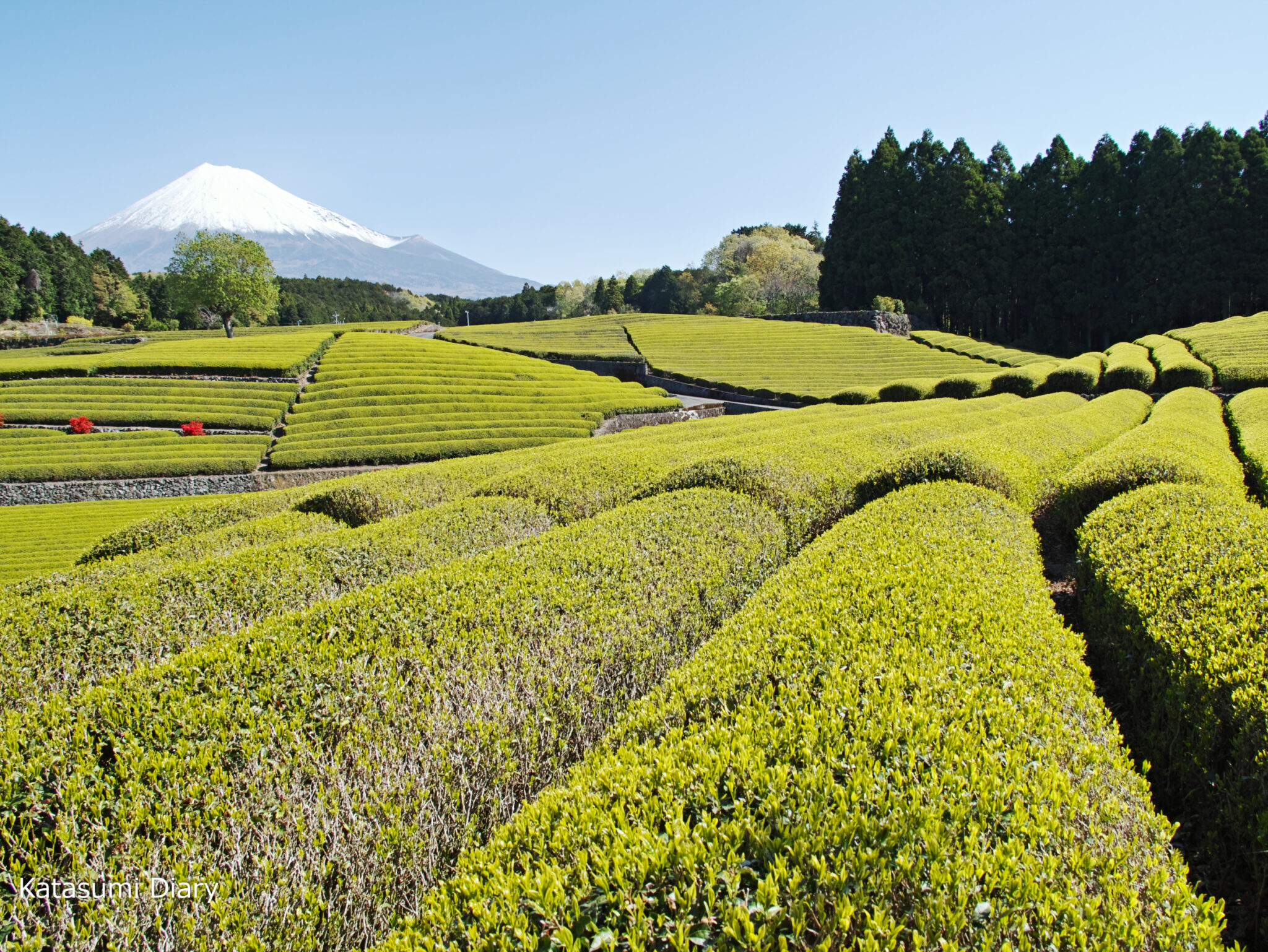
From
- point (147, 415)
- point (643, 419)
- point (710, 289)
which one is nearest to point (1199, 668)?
point (643, 419)

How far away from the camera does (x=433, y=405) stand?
98.7 feet

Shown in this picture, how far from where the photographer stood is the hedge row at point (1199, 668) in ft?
10.5

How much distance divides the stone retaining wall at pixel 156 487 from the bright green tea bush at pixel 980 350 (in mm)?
41099

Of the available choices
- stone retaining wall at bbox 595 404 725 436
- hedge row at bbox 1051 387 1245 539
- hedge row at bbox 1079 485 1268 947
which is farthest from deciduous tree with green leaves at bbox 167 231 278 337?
hedge row at bbox 1079 485 1268 947

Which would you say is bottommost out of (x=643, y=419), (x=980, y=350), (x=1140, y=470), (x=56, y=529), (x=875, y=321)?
(x=56, y=529)

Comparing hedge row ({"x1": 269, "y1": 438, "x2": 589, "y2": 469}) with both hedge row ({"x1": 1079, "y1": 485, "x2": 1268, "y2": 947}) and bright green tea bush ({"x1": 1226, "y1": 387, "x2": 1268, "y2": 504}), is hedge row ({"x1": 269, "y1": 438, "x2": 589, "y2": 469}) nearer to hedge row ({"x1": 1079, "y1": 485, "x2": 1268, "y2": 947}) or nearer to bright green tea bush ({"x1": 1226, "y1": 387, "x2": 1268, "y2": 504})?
bright green tea bush ({"x1": 1226, "y1": 387, "x2": 1268, "y2": 504})

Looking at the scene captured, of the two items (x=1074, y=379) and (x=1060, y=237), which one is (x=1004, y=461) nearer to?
(x=1074, y=379)

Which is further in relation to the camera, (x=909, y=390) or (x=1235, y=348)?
(x=909, y=390)

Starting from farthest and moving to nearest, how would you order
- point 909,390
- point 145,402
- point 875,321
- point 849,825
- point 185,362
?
1. point 875,321
2. point 909,390
3. point 185,362
4. point 145,402
5. point 849,825

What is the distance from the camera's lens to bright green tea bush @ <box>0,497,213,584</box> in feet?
46.0

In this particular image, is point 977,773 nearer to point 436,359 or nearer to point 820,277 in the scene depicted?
point 436,359

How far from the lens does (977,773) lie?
103 inches

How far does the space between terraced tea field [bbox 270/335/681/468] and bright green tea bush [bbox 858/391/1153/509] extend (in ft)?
64.2

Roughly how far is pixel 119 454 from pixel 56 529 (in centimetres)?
582
